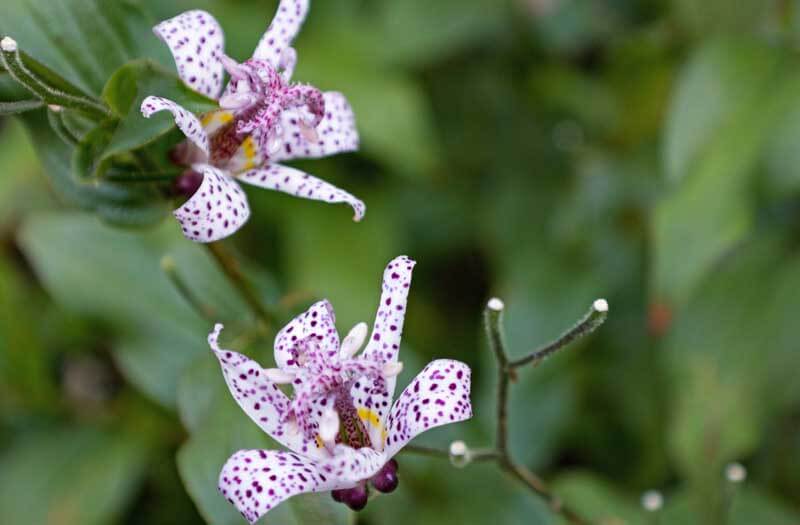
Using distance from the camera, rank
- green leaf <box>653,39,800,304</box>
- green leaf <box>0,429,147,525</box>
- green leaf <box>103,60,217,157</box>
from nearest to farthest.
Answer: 1. green leaf <box>103,60,217,157</box>
2. green leaf <box>653,39,800,304</box>
3. green leaf <box>0,429,147,525</box>

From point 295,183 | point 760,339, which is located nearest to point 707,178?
point 760,339

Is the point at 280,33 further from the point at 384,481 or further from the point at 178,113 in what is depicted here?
the point at 384,481

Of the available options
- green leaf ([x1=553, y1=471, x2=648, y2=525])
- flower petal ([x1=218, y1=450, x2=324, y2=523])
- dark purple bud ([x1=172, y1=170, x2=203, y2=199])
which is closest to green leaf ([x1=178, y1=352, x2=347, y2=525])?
flower petal ([x1=218, y1=450, x2=324, y2=523])

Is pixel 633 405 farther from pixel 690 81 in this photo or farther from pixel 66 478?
pixel 66 478

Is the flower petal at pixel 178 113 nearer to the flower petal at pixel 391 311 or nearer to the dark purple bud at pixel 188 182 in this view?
the dark purple bud at pixel 188 182

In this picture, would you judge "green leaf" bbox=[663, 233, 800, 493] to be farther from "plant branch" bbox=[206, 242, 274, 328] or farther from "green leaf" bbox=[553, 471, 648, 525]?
"plant branch" bbox=[206, 242, 274, 328]

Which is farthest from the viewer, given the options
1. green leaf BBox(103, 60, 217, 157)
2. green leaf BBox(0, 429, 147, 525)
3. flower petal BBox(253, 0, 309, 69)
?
green leaf BBox(0, 429, 147, 525)

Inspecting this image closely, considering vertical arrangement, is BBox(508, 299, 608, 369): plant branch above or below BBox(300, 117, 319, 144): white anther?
below
